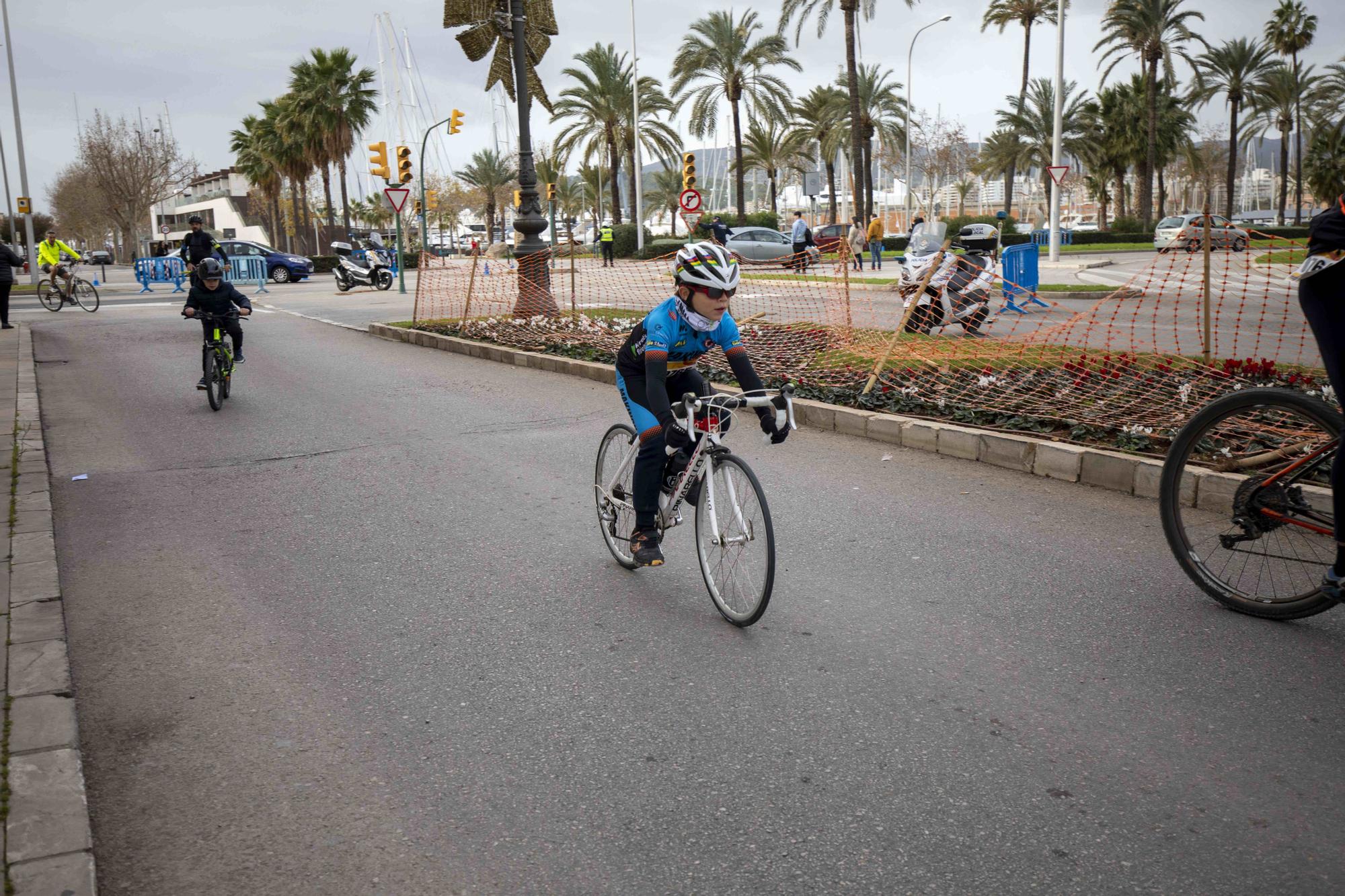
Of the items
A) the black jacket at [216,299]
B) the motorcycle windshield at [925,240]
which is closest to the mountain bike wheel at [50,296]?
the black jacket at [216,299]

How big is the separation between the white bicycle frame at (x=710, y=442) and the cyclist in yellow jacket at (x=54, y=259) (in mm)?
26782

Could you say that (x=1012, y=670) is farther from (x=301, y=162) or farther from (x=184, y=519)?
(x=301, y=162)

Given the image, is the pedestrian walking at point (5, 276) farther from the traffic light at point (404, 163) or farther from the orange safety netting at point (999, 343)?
the traffic light at point (404, 163)

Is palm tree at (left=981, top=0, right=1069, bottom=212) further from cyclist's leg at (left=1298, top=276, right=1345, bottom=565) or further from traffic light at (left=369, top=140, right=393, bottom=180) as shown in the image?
cyclist's leg at (left=1298, top=276, right=1345, bottom=565)

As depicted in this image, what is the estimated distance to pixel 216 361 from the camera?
10992 millimetres

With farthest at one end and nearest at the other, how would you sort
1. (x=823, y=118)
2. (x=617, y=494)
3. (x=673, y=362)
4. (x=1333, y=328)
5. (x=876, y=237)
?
(x=823, y=118), (x=876, y=237), (x=617, y=494), (x=673, y=362), (x=1333, y=328)

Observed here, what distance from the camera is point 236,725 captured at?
3.86 m

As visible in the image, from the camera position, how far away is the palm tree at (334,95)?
191 ft

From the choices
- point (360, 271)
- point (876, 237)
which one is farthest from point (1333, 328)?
point (360, 271)

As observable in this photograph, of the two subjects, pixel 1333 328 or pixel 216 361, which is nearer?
pixel 1333 328

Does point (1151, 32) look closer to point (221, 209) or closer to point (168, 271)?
point (168, 271)

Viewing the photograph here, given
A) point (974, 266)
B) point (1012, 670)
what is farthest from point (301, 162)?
point (1012, 670)

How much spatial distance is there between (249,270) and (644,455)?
36.1 metres

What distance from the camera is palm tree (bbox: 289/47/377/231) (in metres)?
58.3
